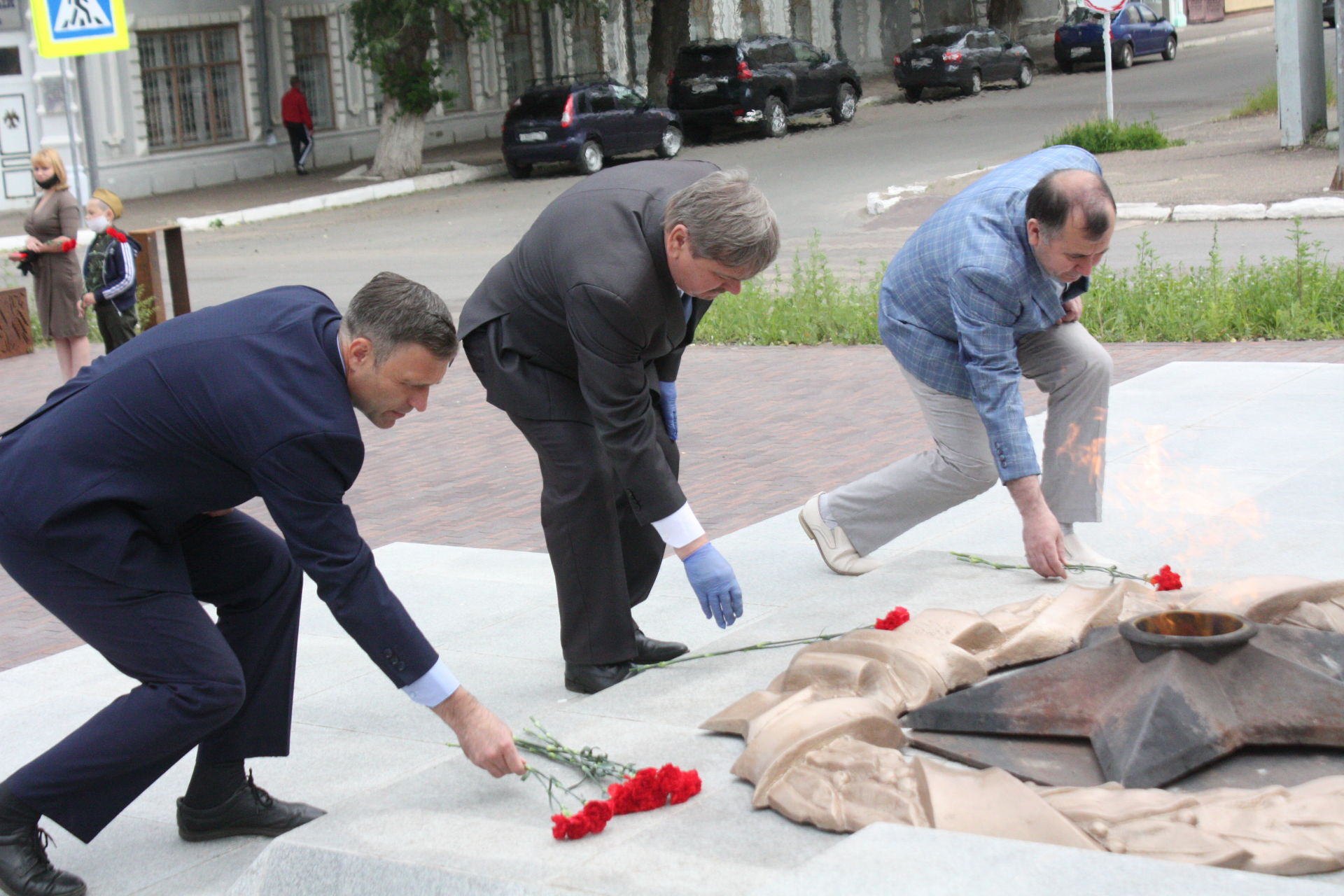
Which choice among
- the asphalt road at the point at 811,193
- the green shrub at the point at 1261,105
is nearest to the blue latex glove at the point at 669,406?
the asphalt road at the point at 811,193

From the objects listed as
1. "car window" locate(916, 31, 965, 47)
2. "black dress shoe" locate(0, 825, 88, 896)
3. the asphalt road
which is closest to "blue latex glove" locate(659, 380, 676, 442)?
"black dress shoe" locate(0, 825, 88, 896)

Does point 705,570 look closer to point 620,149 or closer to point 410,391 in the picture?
point 410,391

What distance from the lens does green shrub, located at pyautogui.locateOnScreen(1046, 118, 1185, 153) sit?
20.4 metres

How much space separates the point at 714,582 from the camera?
389 cm

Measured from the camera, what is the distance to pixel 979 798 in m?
2.95

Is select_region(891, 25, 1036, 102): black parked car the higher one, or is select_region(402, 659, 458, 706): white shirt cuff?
select_region(891, 25, 1036, 102): black parked car

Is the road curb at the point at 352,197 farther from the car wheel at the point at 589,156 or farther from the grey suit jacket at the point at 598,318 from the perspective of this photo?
the grey suit jacket at the point at 598,318

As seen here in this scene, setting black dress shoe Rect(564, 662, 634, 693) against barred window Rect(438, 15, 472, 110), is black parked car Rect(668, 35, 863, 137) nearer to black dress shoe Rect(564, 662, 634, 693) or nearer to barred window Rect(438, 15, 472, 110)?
barred window Rect(438, 15, 472, 110)

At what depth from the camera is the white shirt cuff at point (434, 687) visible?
3.18 meters

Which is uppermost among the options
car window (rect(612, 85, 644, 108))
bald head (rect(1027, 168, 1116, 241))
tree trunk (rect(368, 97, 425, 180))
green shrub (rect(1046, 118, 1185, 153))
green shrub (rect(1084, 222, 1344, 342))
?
car window (rect(612, 85, 644, 108))

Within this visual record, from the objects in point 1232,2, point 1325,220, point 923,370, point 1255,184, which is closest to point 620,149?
point 1255,184

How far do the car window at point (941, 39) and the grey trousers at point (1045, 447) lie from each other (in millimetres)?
29877

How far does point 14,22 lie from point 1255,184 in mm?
20266

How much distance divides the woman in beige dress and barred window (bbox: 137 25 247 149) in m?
17.6
